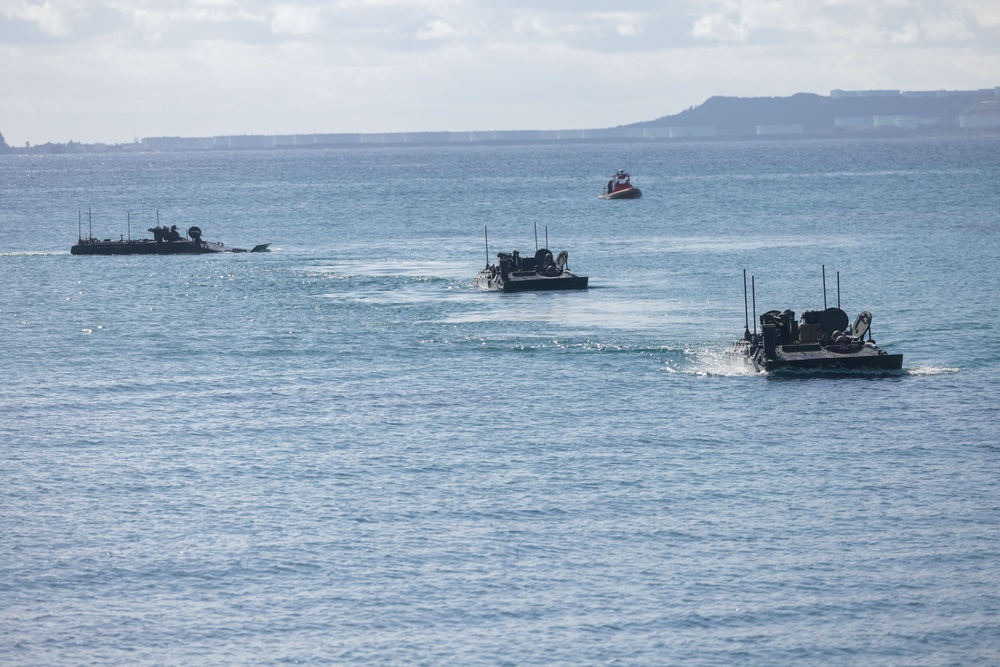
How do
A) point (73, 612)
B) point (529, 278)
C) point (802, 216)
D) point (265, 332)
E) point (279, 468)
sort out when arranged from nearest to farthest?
point (73, 612) → point (279, 468) → point (265, 332) → point (529, 278) → point (802, 216)

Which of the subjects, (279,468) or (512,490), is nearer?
(512,490)

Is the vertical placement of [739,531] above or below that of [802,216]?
below

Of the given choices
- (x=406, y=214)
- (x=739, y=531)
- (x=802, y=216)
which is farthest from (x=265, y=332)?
(x=406, y=214)

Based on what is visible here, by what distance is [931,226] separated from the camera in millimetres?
145750

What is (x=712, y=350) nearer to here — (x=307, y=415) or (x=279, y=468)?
(x=307, y=415)

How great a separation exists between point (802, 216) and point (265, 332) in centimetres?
9695

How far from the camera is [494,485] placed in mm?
49000

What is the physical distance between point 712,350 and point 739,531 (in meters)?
29.9

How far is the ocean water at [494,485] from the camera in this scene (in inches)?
1452

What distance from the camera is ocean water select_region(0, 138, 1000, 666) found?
36875 mm

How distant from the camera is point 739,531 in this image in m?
43.8

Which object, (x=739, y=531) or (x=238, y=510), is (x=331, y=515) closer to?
(x=238, y=510)

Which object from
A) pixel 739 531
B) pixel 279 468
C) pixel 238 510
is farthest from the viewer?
pixel 279 468

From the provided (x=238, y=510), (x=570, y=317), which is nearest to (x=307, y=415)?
(x=238, y=510)
